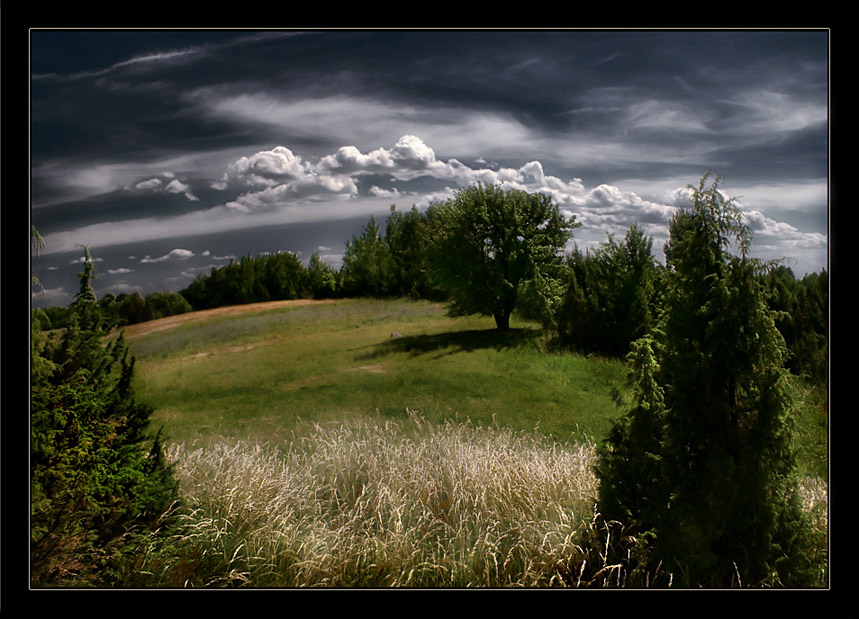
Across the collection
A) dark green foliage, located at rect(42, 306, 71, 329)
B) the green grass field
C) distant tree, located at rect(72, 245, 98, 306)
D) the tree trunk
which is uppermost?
distant tree, located at rect(72, 245, 98, 306)

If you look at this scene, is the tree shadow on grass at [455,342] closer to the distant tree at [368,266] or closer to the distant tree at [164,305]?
Answer: the distant tree at [368,266]

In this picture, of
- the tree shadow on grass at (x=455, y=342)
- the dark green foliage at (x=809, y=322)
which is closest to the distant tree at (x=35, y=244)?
the tree shadow on grass at (x=455, y=342)

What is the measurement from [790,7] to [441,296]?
3.62m

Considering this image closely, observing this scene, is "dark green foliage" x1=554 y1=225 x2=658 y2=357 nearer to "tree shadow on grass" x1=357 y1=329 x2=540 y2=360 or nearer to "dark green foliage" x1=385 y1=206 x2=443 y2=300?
"tree shadow on grass" x1=357 y1=329 x2=540 y2=360

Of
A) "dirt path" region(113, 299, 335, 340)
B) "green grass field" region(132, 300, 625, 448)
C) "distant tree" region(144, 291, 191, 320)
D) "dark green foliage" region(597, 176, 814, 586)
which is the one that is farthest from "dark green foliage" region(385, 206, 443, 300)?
"dark green foliage" region(597, 176, 814, 586)

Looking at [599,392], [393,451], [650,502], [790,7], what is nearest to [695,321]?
[650,502]

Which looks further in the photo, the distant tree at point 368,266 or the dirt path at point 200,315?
the distant tree at point 368,266

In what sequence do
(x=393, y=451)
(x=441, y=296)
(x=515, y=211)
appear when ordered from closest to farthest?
(x=393, y=451)
(x=515, y=211)
(x=441, y=296)

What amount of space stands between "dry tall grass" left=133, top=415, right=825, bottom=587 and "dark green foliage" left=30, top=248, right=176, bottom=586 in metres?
0.39

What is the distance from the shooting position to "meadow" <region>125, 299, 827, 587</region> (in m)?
3.14

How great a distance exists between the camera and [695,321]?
8.77 ft

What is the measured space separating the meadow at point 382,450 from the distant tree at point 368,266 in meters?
0.16

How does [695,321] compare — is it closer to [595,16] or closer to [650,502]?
[650,502]

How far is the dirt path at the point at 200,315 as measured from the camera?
412cm
